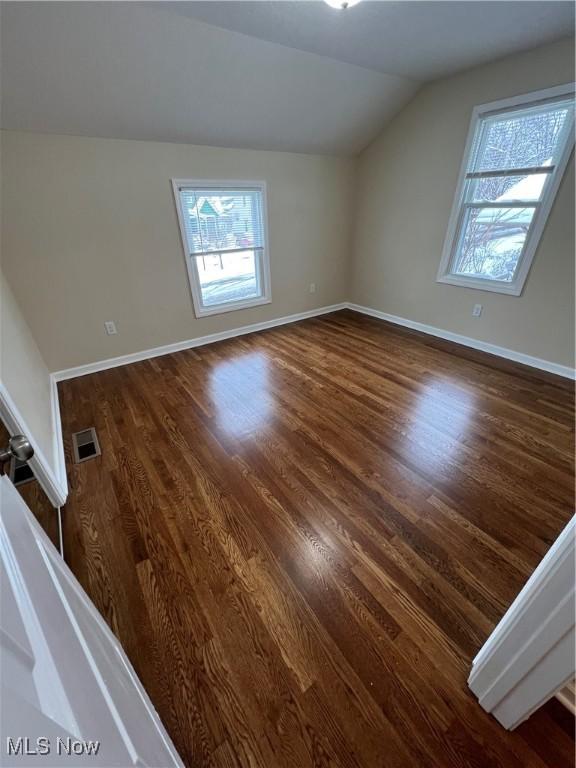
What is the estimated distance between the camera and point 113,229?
2.64m

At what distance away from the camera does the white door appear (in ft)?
0.85

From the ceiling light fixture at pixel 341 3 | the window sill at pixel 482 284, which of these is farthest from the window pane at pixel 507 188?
the ceiling light fixture at pixel 341 3

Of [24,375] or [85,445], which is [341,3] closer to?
[24,375]

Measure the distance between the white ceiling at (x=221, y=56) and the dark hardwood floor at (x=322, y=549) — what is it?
2.07 metres

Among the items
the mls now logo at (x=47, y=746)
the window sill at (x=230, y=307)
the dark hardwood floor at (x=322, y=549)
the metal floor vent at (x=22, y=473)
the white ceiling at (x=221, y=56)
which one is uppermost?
the white ceiling at (x=221, y=56)

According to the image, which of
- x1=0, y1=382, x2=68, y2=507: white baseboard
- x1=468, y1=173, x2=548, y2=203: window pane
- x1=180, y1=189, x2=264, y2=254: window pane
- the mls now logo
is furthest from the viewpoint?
x1=180, y1=189, x2=264, y2=254: window pane

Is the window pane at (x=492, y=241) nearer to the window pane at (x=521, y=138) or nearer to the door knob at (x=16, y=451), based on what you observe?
the window pane at (x=521, y=138)

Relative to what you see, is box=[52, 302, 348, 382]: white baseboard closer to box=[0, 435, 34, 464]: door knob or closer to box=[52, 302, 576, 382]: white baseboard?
box=[52, 302, 576, 382]: white baseboard

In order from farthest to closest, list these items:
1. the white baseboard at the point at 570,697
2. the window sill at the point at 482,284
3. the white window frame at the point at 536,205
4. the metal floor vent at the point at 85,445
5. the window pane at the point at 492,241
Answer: the window sill at the point at 482,284
the window pane at the point at 492,241
the white window frame at the point at 536,205
the metal floor vent at the point at 85,445
the white baseboard at the point at 570,697

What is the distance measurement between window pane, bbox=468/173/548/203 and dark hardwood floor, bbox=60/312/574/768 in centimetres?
161

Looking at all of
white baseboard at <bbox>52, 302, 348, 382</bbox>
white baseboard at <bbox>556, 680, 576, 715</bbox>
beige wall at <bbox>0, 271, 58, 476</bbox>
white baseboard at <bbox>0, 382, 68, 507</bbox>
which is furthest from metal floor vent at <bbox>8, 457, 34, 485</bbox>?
white baseboard at <bbox>52, 302, 348, 382</bbox>

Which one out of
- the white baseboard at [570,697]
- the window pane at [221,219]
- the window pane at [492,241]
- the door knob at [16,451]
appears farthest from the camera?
the window pane at [221,219]

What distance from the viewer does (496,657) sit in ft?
2.73

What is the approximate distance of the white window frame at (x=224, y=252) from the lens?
9.38 feet
